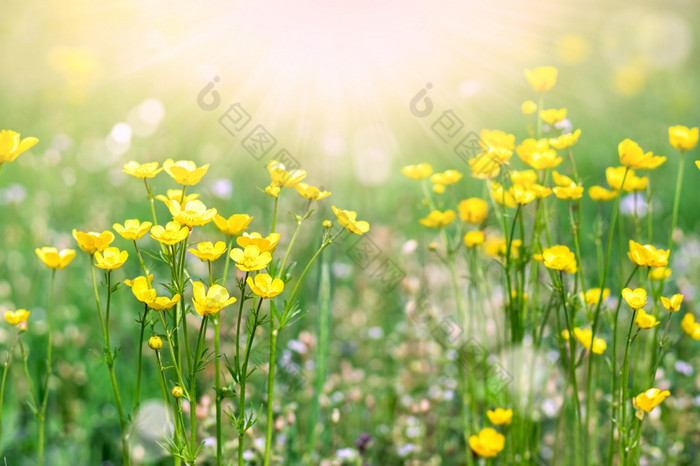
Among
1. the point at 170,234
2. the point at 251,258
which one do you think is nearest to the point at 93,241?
the point at 170,234

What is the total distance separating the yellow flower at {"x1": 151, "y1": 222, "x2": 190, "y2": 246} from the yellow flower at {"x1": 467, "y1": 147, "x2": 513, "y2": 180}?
67 centimetres

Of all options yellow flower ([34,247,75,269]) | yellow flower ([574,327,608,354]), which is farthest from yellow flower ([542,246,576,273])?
yellow flower ([34,247,75,269])

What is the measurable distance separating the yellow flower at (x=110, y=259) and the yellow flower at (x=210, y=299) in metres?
0.17

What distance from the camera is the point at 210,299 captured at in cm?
105

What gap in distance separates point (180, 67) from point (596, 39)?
209 inches

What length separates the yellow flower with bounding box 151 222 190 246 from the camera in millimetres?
1054

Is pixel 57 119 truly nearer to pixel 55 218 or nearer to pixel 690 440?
pixel 55 218

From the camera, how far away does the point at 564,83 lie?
271 inches

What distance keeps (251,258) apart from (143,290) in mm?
202

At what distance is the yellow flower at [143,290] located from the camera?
3.50 ft

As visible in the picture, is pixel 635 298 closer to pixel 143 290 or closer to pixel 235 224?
pixel 235 224

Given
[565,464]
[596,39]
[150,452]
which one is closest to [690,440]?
[565,464]

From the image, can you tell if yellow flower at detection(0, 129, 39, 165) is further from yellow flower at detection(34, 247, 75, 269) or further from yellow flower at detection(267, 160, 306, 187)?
yellow flower at detection(267, 160, 306, 187)

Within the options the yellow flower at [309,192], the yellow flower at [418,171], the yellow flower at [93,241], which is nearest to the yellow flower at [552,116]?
the yellow flower at [418,171]
